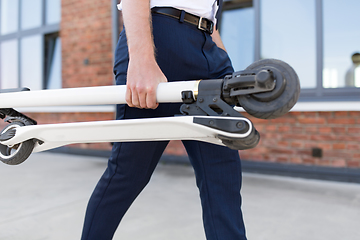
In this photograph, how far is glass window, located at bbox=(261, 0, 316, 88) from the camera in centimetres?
315

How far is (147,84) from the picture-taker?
2.62ft

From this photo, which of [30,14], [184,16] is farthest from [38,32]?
[184,16]

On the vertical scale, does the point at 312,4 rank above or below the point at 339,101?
above

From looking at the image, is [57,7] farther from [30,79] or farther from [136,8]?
[136,8]

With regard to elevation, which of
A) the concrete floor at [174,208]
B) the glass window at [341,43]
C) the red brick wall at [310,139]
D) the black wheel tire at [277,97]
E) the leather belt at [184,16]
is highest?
the glass window at [341,43]

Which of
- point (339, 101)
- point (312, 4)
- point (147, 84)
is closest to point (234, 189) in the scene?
point (147, 84)

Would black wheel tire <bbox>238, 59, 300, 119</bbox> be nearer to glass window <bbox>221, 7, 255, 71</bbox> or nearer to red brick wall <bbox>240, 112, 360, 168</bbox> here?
red brick wall <bbox>240, 112, 360, 168</bbox>

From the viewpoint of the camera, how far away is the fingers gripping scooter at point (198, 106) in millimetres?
720

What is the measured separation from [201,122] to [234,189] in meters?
0.34

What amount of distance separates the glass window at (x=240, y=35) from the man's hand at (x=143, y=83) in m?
2.81

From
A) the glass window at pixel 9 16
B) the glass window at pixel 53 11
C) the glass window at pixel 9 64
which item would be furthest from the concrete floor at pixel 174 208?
the glass window at pixel 9 16

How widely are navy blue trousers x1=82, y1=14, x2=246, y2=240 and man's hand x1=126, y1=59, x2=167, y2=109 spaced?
0.38ft

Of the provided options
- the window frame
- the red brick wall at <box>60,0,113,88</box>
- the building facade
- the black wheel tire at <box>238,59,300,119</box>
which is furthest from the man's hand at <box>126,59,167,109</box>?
the window frame

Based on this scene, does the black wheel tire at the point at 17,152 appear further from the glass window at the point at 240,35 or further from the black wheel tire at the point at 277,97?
the glass window at the point at 240,35
